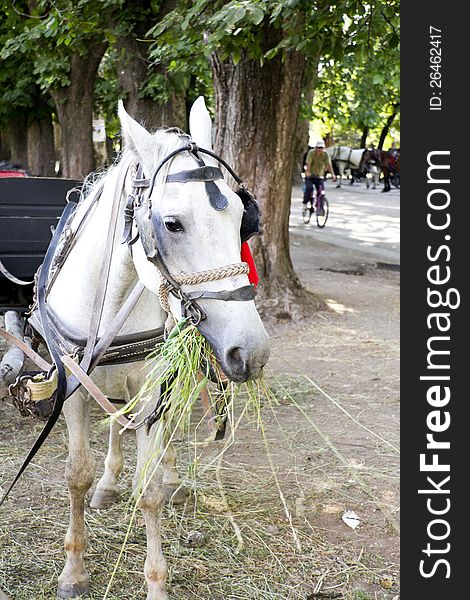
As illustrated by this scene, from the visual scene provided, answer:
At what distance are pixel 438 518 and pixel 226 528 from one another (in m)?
1.34

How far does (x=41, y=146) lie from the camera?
70.9 feet

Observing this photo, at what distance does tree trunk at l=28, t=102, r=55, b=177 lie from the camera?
21.4 metres

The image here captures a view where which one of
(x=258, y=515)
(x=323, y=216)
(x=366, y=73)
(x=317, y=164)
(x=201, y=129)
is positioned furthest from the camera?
(x=323, y=216)

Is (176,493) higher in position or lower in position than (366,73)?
lower

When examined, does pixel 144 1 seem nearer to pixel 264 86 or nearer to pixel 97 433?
pixel 264 86

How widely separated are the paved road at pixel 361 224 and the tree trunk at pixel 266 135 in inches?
221

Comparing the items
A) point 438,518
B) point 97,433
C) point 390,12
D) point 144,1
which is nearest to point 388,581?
point 438,518

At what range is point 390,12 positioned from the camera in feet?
24.9

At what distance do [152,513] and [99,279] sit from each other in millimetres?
1093

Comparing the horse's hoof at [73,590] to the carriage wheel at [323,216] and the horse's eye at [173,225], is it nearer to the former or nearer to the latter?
the horse's eye at [173,225]

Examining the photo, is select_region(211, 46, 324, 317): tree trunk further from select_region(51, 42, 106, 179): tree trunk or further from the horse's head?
select_region(51, 42, 106, 179): tree trunk

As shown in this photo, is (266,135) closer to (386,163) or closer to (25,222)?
(25,222)

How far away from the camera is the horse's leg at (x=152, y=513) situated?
3.60 metres

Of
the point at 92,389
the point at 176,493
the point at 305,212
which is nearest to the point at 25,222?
the point at 176,493
